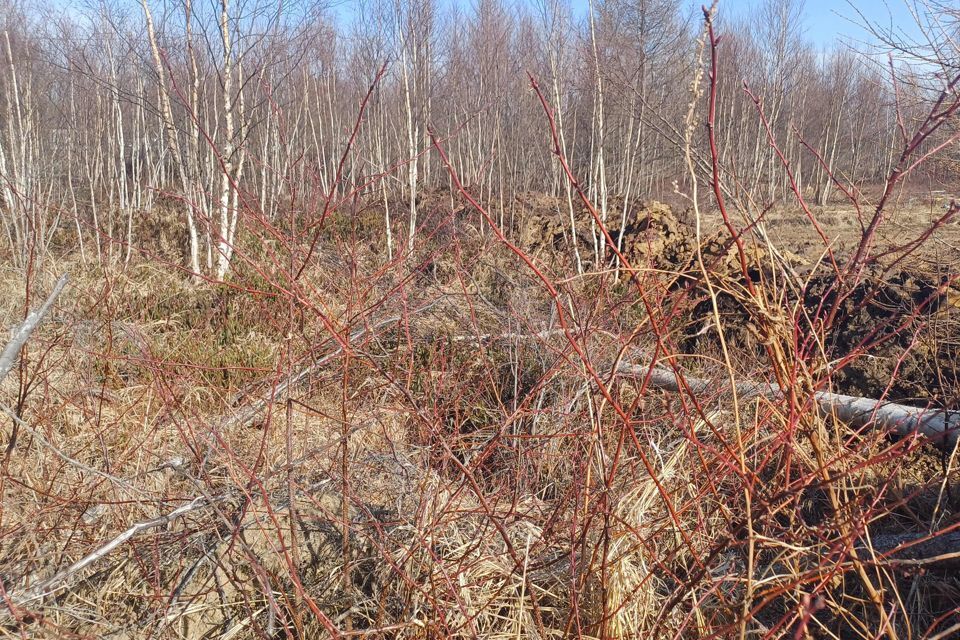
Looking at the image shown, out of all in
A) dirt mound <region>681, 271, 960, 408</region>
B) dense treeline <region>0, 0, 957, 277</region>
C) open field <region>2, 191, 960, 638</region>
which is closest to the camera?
open field <region>2, 191, 960, 638</region>

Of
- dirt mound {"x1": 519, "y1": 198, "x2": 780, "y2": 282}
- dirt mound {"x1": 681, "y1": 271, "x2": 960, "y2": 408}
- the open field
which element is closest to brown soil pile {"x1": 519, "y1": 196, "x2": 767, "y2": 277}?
dirt mound {"x1": 519, "y1": 198, "x2": 780, "y2": 282}

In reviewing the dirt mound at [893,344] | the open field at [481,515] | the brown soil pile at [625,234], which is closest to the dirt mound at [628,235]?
the brown soil pile at [625,234]

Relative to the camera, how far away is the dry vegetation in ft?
5.47

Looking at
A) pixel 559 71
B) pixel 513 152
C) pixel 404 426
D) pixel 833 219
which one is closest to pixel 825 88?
pixel 833 219

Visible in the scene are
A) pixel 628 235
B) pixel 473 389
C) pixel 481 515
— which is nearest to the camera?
pixel 481 515

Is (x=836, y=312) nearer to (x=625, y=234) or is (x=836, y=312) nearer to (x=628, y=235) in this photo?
(x=628, y=235)

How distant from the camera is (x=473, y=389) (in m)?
5.19

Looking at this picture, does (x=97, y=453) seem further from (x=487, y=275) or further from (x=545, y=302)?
(x=487, y=275)

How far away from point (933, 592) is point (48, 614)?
3.64 meters

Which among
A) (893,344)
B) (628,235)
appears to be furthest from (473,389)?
(628,235)

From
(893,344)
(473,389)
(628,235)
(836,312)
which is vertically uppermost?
(628,235)

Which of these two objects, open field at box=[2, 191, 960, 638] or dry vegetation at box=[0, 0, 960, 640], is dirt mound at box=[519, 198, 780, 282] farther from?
open field at box=[2, 191, 960, 638]

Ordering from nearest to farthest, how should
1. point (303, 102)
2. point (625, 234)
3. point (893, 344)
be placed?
point (893, 344) → point (625, 234) → point (303, 102)

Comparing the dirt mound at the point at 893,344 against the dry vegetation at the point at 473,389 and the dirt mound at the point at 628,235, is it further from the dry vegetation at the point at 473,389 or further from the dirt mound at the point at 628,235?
the dirt mound at the point at 628,235
